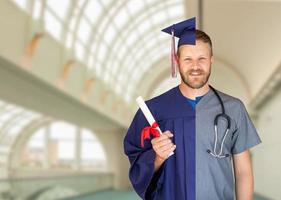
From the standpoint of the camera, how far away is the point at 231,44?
21359mm

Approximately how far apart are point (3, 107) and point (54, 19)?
2345 cm

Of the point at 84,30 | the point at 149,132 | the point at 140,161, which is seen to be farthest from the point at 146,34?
the point at 149,132

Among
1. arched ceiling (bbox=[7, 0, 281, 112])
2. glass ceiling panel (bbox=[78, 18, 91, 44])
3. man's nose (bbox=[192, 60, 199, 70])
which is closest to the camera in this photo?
man's nose (bbox=[192, 60, 199, 70])

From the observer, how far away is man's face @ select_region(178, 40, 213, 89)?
2836 mm

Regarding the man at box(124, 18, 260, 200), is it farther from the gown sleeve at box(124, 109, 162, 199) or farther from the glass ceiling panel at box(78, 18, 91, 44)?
the glass ceiling panel at box(78, 18, 91, 44)

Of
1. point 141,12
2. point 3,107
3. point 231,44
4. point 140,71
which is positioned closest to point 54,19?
point 231,44

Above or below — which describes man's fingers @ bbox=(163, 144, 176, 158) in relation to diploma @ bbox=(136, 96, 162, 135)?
below

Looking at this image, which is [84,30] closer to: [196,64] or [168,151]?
[196,64]

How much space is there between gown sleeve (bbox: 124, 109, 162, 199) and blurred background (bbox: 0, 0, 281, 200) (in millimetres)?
1869

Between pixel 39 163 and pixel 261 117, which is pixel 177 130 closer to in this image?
pixel 261 117

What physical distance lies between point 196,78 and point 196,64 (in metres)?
0.09

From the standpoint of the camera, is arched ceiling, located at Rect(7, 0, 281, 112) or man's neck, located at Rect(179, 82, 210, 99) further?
arched ceiling, located at Rect(7, 0, 281, 112)

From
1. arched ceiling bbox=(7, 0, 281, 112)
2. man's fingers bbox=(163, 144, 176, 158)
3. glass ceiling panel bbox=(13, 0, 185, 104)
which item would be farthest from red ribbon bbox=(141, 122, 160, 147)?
glass ceiling panel bbox=(13, 0, 185, 104)

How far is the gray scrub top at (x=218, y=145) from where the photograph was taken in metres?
2.83
